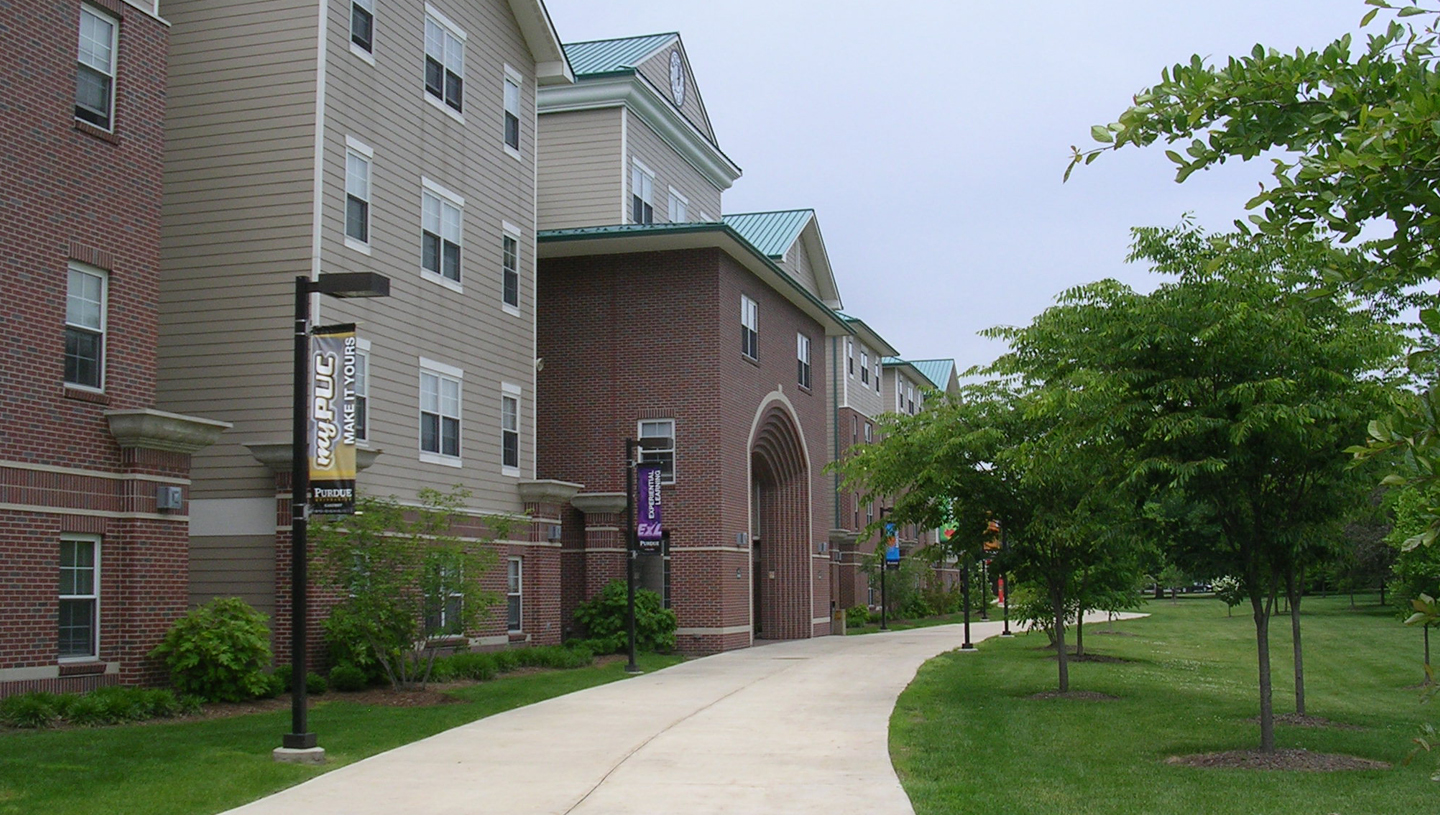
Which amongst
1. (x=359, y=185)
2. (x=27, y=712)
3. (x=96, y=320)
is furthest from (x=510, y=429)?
(x=27, y=712)

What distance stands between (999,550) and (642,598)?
10.5 m

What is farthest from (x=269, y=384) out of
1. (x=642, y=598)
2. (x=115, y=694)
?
(x=642, y=598)

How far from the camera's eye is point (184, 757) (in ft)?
42.5

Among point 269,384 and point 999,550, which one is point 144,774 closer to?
point 269,384

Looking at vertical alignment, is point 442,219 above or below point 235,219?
above

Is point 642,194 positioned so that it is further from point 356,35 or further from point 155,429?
point 155,429

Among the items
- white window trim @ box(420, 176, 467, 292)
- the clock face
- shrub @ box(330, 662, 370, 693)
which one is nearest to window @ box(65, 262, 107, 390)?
shrub @ box(330, 662, 370, 693)

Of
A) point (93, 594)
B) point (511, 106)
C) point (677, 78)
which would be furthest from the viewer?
point (677, 78)

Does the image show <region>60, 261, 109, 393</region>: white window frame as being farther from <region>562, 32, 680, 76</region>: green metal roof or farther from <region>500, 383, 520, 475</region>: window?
<region>562, 32, 680, 76</region>: green metal roof

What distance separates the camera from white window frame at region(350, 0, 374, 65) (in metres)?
22.2

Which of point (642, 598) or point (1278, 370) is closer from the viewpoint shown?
point (1278, 370)

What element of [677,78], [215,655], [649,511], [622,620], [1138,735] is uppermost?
[677,78]

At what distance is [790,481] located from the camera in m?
38.6

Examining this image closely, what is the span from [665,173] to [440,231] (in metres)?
11.4
